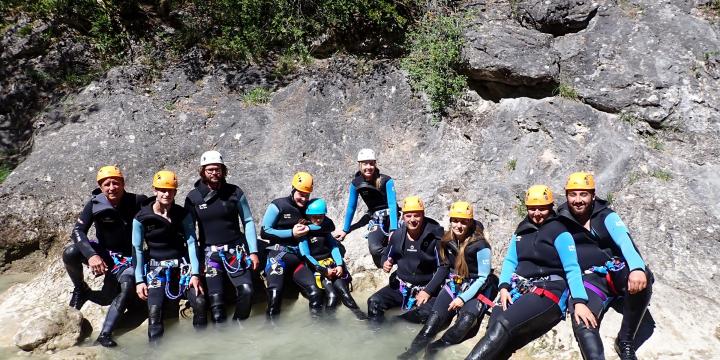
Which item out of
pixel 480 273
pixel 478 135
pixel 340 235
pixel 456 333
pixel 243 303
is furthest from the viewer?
pixel 478 135

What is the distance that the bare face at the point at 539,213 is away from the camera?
16.6 ft

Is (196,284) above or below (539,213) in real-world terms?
above

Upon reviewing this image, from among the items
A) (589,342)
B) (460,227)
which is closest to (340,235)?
(460,227)

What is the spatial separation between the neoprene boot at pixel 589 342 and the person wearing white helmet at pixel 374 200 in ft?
9.73

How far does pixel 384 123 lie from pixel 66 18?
6960mm

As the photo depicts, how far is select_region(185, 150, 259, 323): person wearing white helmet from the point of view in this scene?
623 centimetres

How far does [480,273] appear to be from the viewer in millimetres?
5660

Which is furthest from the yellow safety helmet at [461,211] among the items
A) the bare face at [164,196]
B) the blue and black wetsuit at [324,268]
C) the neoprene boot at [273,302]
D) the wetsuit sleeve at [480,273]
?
the bare face at [164,196]

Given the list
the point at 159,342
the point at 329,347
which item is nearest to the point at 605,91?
the point at 329,347

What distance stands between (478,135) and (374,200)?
2576mm

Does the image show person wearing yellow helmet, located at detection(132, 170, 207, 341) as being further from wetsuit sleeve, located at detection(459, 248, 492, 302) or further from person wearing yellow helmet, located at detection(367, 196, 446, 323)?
wetsuit sleeve, located at detection(459, 248, 492, 302)

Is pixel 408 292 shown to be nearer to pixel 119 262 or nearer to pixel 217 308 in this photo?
pixel 217 308

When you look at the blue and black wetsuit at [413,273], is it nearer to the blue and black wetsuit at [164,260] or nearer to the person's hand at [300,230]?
the person's hand at [300,230]

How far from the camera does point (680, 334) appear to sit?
5.12m
